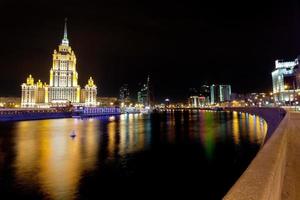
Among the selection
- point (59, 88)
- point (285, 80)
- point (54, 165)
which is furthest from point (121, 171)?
point (59, 88)

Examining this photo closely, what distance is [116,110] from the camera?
138500mm

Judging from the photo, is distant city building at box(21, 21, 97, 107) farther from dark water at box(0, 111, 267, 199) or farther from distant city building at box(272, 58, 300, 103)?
dark water at box(0, 111, 267, 199)

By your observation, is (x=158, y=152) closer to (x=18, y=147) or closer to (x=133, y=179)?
(x=133, y=179)

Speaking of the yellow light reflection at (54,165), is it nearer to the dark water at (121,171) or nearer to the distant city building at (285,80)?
the dark water at (121,171)

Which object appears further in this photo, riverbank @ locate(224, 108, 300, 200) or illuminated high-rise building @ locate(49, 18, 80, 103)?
illuminated high-rise building @ locate(49, 18, 80, 103)

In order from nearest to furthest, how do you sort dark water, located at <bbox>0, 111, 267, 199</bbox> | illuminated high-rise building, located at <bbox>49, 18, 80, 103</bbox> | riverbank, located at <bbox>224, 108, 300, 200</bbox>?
riverbank, located at <bbox>224, 108, 300, 200</bbox>, dark water, located at <bbox>0, 111, 267, 199</bbox>, illuminated high-rise building, located at <bbox>49, 18, 80, 103</bbox>

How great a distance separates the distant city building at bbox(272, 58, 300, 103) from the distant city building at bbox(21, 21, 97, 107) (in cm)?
10783

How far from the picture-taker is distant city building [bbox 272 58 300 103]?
120 meters

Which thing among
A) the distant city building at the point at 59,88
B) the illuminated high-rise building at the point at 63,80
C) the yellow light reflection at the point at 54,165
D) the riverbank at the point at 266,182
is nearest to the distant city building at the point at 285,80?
the distant city building at the point at 59,88

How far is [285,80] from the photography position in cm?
12538

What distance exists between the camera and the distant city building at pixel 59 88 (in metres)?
155

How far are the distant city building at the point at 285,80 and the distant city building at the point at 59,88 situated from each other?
354ft

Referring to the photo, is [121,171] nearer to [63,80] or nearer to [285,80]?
[285,80]

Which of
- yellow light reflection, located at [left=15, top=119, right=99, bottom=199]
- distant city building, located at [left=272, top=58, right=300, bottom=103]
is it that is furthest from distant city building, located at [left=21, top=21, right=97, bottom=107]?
yellow light reflection, located at [left=15, top=119, right=99, bottom=199]
